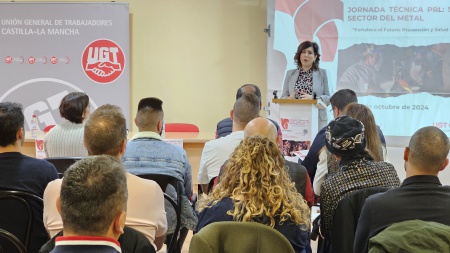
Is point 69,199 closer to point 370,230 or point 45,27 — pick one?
point 370,230

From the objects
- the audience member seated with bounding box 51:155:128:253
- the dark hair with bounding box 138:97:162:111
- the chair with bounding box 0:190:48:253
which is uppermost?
the dark hair with bounding box 138:97:162:111

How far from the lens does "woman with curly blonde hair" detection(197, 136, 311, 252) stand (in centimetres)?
213

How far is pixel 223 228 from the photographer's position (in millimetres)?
1918

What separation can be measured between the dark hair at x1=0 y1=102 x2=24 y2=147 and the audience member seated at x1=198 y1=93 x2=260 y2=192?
1.19 m

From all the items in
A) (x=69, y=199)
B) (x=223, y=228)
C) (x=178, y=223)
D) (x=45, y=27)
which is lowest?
(x=178, y=223)

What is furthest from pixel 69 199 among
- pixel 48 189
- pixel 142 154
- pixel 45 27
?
pixel 45 27

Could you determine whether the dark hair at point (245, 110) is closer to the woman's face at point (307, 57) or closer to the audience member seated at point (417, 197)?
the audience member seated at point (417, 197)

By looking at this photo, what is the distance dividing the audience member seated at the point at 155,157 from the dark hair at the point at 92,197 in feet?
4.81

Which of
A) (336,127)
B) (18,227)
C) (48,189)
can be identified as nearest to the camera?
(48,189)

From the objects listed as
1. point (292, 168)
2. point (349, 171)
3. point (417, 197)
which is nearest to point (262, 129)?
point (292, 168)

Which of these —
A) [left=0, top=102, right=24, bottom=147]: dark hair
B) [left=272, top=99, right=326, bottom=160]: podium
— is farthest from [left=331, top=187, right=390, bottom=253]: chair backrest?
[left=272, top=99, right=326, bottom=160]: podium

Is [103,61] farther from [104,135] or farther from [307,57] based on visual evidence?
[104,135]

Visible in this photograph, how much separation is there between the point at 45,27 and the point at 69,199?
248 inches

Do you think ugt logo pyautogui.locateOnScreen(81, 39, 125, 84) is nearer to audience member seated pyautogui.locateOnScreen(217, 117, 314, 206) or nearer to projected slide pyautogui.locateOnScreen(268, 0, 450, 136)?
projected slide pyautogui.locateOnScreen(268, 0, 450, 136)
